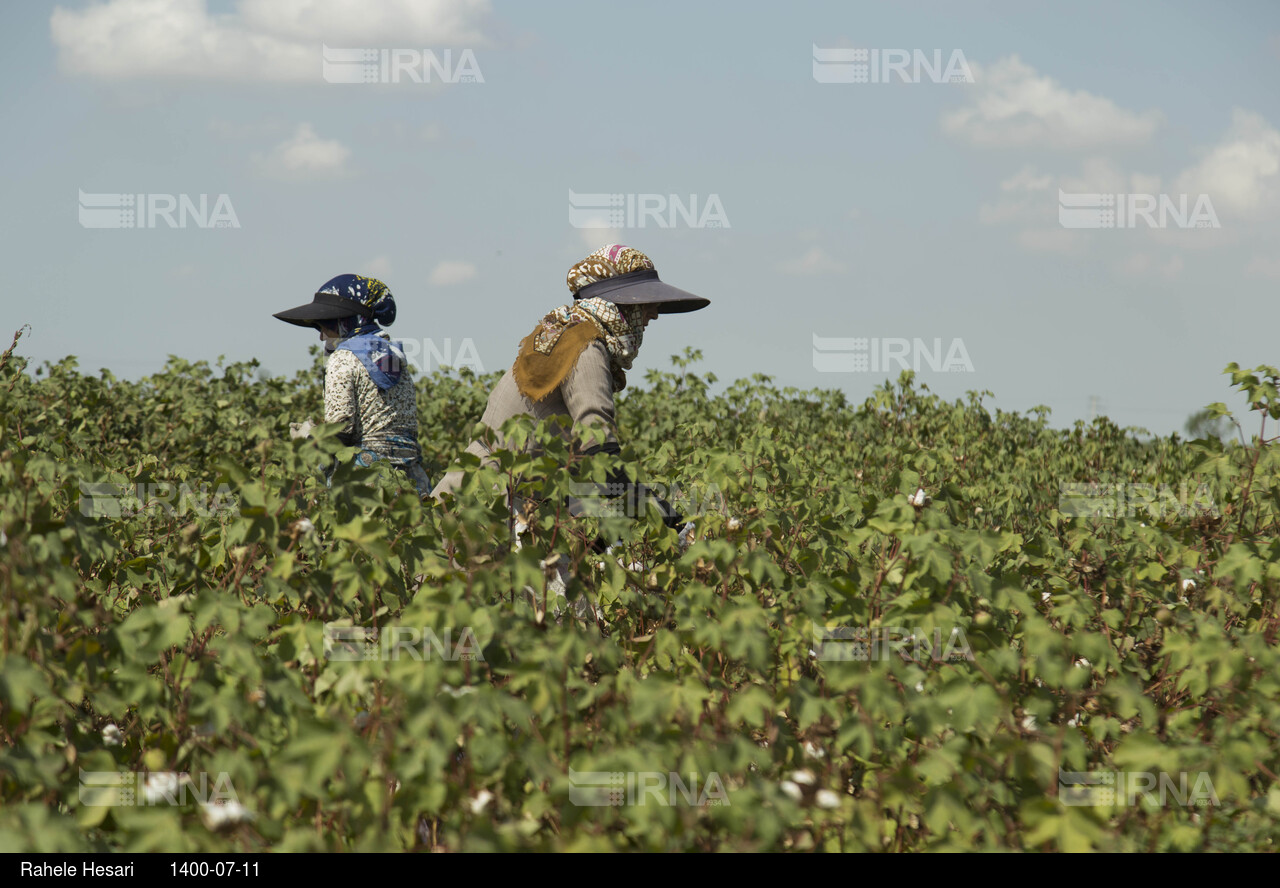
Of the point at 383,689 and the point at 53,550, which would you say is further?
the point at 383,689

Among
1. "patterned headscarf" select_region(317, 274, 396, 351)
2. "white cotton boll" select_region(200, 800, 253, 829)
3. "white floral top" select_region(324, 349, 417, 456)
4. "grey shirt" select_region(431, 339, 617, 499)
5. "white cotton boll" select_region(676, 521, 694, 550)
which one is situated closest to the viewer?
"white cotton boll" select_region(200, 800, 253, 829)

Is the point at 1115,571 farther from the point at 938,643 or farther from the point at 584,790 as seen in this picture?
the point at 584,790

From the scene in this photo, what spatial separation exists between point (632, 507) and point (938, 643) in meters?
1.17

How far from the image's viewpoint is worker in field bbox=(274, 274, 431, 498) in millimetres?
4645

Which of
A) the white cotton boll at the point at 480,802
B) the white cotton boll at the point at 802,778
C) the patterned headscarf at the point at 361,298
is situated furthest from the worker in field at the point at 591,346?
the white cotton boll at the point at 480,802

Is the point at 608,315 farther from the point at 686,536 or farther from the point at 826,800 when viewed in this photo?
the point at 826,800

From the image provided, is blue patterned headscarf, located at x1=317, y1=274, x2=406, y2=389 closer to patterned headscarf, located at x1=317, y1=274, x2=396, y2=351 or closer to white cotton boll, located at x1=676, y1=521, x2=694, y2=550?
patterned headscarf, located at x1=317, y1=274, x2=396, y2=351

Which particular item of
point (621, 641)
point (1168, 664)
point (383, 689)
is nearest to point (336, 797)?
point (383, 689)

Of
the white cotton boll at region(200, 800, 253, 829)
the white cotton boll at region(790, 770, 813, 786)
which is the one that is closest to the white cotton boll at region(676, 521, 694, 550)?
the white cotton boll at region(790, 770, 813, 786)

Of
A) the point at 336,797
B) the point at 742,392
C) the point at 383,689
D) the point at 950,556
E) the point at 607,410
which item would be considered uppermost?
the point at 742,392

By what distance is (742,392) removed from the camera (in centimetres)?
1038

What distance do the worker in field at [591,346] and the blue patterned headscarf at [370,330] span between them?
0.67 metres

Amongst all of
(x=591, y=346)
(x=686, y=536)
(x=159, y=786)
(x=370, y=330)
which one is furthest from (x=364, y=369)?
(x=159, y=786)

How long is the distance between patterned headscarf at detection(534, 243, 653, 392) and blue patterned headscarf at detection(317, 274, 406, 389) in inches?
35.1
